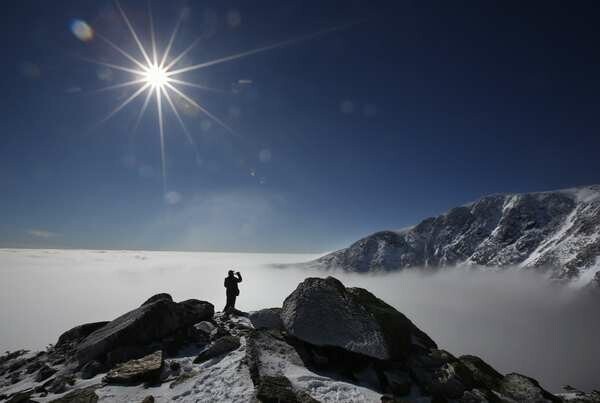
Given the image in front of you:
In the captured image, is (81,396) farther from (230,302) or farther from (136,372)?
(230,302)

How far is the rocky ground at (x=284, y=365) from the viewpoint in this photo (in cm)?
943

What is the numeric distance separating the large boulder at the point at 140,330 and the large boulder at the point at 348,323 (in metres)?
6.18

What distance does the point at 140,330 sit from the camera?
45.2ft

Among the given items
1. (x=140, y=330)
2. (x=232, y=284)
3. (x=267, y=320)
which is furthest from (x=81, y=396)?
(x=232, y=284)

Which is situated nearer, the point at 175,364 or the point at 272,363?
the point at 272,363

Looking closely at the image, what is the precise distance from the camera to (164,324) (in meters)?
14.4

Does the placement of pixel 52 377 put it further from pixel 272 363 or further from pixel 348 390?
pixel 348 390

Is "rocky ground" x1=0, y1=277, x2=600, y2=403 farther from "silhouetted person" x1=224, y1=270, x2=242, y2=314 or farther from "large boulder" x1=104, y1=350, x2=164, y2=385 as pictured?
"silhouetted person" x1=224, y1=270, x2=242, y2=314

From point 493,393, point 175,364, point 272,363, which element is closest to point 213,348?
point 175,364

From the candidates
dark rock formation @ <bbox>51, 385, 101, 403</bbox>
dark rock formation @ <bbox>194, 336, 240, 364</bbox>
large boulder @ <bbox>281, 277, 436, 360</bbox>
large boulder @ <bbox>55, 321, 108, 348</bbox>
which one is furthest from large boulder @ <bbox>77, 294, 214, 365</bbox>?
large boulder @ <bbox>281, 277, 436, 360</bbox>

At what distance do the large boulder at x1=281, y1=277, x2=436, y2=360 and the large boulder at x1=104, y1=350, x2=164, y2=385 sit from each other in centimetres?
560

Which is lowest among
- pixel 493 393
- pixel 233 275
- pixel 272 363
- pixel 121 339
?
pixel 493 393

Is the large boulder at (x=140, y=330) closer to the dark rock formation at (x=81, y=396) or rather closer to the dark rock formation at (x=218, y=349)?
the dark rock formation at (x=81, y=396)

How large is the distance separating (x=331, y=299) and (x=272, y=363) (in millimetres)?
3958
